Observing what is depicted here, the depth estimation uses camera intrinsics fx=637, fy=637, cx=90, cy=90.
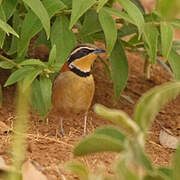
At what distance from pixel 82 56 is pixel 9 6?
81 cm

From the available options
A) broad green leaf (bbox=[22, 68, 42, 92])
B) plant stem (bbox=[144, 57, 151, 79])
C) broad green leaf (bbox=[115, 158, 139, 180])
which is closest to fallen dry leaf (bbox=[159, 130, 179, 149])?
broad green leaf (bbox=[22, 68, 42, 92])

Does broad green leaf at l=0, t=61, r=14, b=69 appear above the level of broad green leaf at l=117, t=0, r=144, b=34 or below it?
below

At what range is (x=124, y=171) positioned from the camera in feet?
7.83

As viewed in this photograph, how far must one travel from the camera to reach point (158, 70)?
7426 mm

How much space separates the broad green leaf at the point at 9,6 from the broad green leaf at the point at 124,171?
9.18 feet

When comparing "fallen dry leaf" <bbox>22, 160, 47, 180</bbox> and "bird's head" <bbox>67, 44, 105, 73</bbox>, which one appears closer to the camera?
"fallen dry leaf" <bbox>22, 160, 47, 180</bbox>

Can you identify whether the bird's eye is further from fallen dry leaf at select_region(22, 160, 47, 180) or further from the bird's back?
fallen dry leaf at select_region(22, 160, 47, 180)

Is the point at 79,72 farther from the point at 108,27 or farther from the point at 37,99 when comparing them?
the point at 108,27

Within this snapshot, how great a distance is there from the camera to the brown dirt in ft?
13.5

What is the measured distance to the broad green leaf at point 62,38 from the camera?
514 centimetres

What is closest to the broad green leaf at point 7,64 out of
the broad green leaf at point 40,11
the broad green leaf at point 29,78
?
the broad green leaf at point 29,78

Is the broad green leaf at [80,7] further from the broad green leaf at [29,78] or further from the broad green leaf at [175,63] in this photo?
the broad green leaf at [175,63]

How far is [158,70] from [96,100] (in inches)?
54.2

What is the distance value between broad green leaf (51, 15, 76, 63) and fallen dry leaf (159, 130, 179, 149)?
1047 mm
